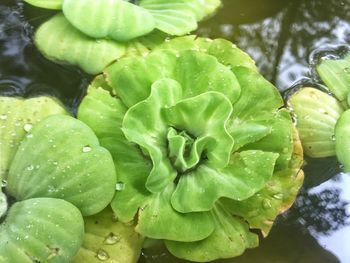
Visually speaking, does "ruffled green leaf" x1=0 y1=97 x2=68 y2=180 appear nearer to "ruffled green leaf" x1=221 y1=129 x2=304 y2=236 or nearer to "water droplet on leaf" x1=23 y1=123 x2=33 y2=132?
"water droplet on leaf" x1=23 y1=123 x2=33 y2=132

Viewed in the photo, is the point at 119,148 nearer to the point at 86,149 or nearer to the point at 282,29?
the point at 86,149

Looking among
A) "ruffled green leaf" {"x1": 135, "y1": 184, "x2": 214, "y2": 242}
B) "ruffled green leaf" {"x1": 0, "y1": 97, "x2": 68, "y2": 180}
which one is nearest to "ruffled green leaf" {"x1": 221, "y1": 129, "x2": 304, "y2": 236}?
"ruffled green leaf" {"x1": 135, "y1": 184, "x2": 214, "y2": 242}

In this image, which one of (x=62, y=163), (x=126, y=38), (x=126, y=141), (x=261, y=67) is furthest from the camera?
(x=261, y=67)

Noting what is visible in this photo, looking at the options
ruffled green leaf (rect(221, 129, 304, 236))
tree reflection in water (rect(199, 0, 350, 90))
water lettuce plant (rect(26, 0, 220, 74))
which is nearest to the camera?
ruffled green leaf (rect(221, 129, 304, 236))

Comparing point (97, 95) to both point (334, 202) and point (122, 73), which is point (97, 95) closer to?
point (122, 73)

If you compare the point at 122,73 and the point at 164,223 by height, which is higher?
the point at 122,73

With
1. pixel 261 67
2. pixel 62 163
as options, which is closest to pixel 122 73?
pixel 62 163
